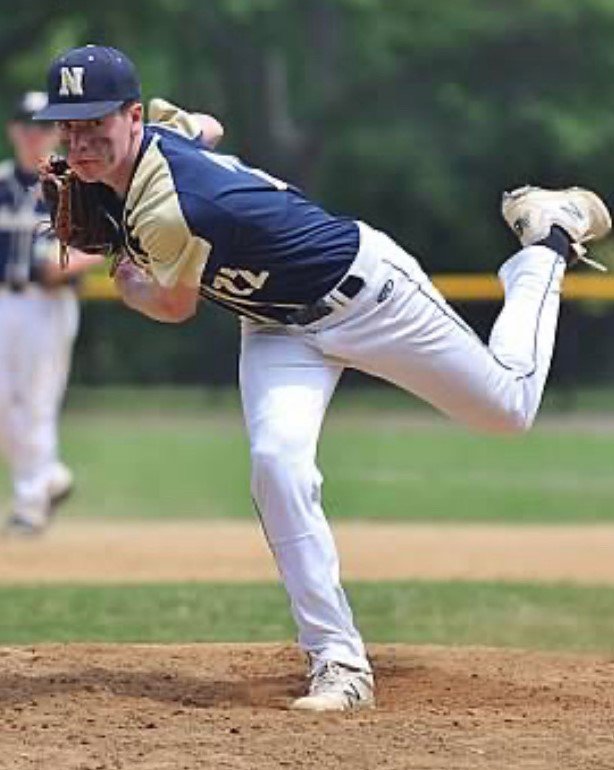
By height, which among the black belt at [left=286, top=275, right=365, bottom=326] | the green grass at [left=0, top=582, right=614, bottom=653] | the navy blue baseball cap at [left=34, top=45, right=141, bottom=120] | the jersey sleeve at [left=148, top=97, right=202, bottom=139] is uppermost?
the navy blue baseball cap at [left=34, top=45, right=141, bottom=120]

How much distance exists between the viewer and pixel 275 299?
5938mm

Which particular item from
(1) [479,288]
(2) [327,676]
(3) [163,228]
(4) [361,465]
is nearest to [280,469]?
(2) [327,676]

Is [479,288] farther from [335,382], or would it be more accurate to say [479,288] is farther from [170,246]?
[170,246]

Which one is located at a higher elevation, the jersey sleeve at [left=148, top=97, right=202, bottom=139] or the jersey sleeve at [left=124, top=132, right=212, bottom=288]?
the jersey sleeve at [left=148, top=97, right=202, bottom=139]

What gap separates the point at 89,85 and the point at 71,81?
67 millimetres

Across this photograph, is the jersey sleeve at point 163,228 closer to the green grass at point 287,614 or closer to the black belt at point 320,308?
the black belt at point 320,308

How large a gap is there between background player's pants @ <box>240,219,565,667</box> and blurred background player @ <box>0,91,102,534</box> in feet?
17.4

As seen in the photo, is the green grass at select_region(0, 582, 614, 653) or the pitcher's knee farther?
the green grass at select_region(0, 582, 614, 653)

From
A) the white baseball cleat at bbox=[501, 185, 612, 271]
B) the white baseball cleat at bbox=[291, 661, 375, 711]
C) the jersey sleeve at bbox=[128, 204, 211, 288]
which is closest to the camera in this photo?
the jersey sleeve at bbox=[128, 204, 211, 288]

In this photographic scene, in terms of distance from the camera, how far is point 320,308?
598 centimetres

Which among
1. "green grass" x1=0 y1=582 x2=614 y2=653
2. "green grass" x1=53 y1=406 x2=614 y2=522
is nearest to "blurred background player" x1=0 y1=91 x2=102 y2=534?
"green grass" x1=53 y1=406 x2=614 y2=522

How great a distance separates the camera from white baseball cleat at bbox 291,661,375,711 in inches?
227

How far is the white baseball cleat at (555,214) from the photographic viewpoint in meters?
6.64

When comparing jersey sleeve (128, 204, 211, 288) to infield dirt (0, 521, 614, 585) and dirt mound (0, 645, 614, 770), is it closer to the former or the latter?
dirt mound (0, 645, 614, 770)
